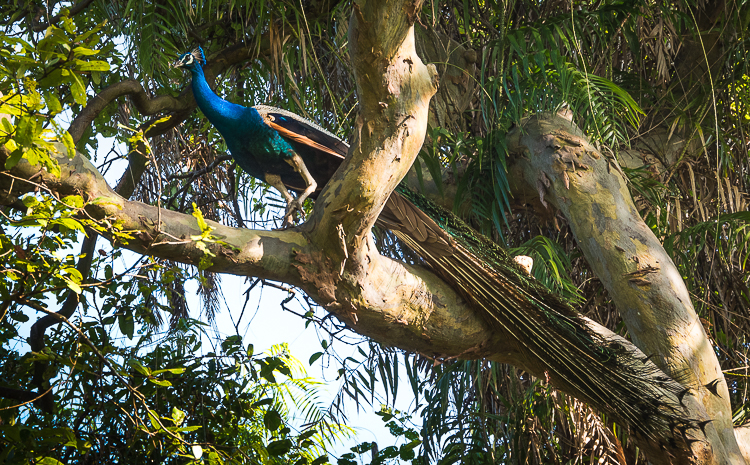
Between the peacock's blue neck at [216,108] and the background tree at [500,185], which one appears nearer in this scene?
the background tree at [500,185]

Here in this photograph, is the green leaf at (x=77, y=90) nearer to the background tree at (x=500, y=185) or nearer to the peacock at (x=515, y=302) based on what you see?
the background tree at (x=500, y=185)

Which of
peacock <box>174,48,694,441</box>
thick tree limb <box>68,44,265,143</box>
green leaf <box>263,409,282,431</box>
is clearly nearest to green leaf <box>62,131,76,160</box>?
thick tree limb <box>68,44,265,143</box>

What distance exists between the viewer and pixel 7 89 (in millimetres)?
1261

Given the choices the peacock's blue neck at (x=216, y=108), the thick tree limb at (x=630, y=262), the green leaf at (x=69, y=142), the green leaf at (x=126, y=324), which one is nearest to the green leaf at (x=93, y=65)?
the green leaf at (x=69, y=142)

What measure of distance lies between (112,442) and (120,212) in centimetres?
104

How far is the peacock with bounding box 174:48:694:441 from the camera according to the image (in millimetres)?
1952

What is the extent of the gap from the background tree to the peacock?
8 centimetres

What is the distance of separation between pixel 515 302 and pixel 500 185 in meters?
0.67

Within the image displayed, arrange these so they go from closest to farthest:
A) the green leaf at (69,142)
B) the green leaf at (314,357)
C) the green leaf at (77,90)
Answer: the green leaf at (77,90)
the green leaf at (69,142)
the green leaf at (314,357)

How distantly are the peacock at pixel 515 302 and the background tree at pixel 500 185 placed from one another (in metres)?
0.08

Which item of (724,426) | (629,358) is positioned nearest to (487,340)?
(629,358)

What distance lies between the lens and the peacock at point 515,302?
1.95 m

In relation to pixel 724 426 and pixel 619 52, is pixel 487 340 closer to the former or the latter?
pixel 724 426

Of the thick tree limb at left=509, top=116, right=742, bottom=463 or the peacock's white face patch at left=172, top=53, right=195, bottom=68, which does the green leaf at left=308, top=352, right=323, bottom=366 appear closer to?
the thick tree limb at left=509, top=116, right=742, bottom=463
